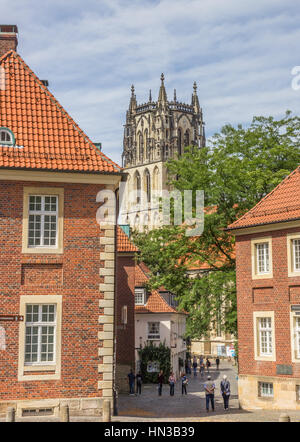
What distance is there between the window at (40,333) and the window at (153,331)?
101 ft

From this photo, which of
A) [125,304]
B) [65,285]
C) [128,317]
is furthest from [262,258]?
[128,317]

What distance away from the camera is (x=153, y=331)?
50906 millimetres

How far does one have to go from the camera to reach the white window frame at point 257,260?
27.8 metres

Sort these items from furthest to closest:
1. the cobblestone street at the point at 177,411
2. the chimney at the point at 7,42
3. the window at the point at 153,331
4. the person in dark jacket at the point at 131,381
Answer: the window at the point at 153,331, the person in dark jacket at the point at 131,381, the chimney at the point at 7,42, the cobblestone street at the point at 177,411

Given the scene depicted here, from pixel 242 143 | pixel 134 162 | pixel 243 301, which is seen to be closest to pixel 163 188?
pixel 134 162

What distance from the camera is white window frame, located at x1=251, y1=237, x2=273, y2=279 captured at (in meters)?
27.8

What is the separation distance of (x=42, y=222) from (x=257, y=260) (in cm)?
1144

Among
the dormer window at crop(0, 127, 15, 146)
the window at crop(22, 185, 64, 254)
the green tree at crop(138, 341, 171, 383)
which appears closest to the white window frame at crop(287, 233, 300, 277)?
the window at crop(22, 185, 64, 254)

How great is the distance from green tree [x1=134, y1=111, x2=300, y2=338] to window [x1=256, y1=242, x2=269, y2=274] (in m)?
5.37

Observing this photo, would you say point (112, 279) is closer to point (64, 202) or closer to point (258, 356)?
point (64, 202)

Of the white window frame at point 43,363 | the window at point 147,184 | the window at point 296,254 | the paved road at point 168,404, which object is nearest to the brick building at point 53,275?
the white window frame at point 43,363

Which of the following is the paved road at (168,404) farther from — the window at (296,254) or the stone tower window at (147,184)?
the stone tower window at (147,184)

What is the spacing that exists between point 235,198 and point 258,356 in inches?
410

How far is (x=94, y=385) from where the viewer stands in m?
20.5
